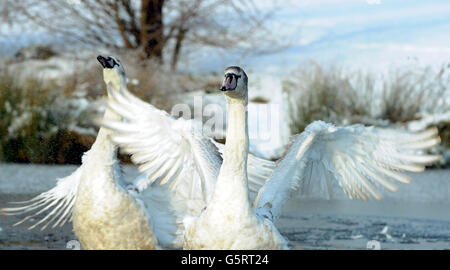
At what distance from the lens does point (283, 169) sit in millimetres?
4352

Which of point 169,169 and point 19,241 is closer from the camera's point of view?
point 169,169

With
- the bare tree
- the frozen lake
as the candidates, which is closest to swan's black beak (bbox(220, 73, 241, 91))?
the frozen lake

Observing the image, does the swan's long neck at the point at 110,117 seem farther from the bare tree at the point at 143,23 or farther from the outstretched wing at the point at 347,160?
the bare tree at the point at 143,23

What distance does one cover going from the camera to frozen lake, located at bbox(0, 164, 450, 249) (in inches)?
224

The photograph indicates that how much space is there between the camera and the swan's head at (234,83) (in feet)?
11.8

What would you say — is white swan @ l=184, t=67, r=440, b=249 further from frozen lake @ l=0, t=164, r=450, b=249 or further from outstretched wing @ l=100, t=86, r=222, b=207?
frozen lake @ l=0, t=164, r=450, b=249

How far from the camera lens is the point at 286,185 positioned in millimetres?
4418

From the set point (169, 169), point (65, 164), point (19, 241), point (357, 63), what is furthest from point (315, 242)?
point (357, 63)

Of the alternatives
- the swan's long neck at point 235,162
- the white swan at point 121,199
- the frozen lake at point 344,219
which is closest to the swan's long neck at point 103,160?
the white swan at point 121,199

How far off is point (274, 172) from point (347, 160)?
0.50 meters

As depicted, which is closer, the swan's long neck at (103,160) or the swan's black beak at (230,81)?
the swan's black beak at (230,81)

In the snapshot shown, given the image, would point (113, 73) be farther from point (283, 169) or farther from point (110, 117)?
point (283, 169)

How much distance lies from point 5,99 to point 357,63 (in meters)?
7.41

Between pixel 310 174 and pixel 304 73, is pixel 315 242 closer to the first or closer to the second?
pixel 310 174
